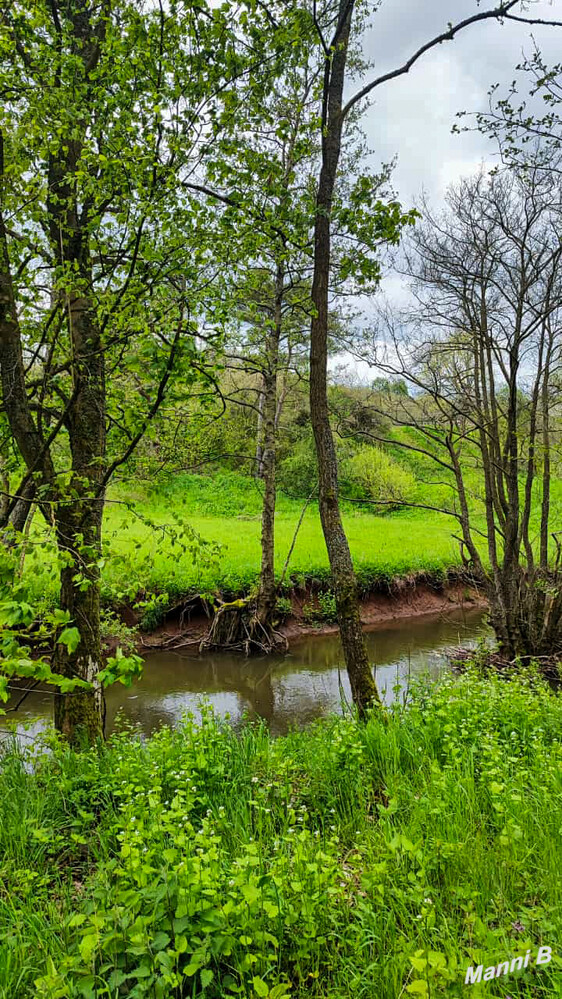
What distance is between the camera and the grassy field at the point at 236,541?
446 centimetres

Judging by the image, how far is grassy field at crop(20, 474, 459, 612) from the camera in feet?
14.6

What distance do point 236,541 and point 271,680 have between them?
5.32m

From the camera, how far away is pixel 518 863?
214cm

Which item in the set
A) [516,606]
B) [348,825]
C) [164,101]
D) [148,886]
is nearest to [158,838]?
[148,886]

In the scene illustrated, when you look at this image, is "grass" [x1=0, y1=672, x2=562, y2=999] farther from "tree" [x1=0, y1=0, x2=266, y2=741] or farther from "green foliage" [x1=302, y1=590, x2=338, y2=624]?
"green foliage" [x1=302, y1=590, x2=338, y2=624]

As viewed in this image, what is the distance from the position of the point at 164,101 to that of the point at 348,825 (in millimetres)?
4340

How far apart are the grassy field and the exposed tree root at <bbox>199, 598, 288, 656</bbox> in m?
0.62

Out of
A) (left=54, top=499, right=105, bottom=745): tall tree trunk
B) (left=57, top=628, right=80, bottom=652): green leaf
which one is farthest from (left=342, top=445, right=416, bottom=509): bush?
(left=57, top=628, right=80, bottom=652): green leaf

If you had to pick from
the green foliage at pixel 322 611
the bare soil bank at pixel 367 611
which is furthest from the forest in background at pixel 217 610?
the green foliage at pixel 322 611

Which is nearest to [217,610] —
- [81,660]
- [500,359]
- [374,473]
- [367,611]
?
[81,660]

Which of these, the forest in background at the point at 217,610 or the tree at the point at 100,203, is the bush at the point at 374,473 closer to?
the forest in background at the point at 217,610

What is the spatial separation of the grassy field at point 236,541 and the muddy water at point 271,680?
148 centimetres

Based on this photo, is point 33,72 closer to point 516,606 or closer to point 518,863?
point 518,863

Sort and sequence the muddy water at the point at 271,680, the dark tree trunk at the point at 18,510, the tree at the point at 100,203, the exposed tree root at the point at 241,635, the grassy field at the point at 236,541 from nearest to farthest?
the tree at the point at 100,203, the dark tree trunk at the point at 18,510, the grassy field at the point at 236,541, the muddy water at the point at 271,680, the exposed tree root at the point at 241,635
